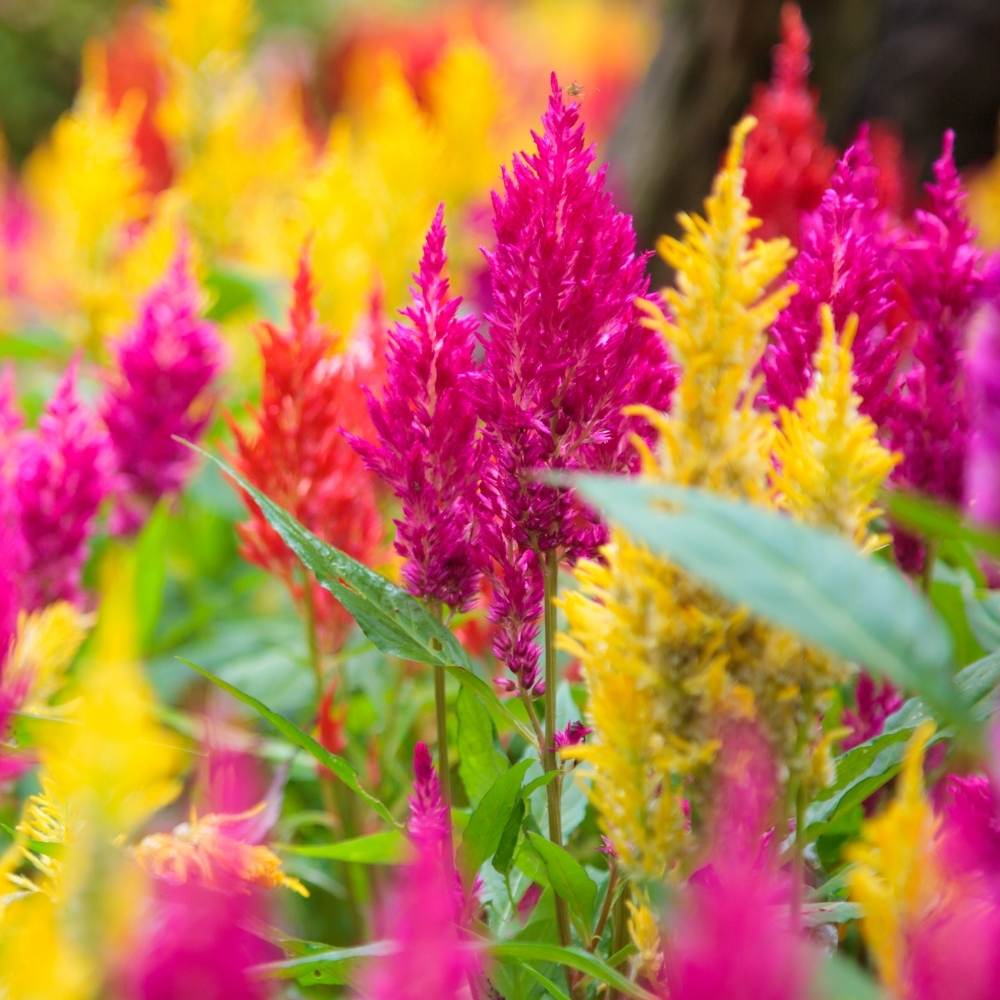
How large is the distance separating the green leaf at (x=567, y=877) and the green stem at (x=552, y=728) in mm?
16

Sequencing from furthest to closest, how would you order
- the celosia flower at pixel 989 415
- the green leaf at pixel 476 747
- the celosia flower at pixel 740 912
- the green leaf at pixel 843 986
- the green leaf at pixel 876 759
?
the green leaf at pixel 476 747 < the green leaf at pixel 876 759 < the celosia flower at pixel 989 415 < the green leaf at pixel 843 986 < the celosia flower at pixel 740 912

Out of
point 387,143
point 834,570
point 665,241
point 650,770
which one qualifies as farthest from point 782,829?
point 387,143

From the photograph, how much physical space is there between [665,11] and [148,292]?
5.33 feet

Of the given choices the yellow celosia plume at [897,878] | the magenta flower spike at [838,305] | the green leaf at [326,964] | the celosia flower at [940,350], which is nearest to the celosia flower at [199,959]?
the green leaf at [326,964]

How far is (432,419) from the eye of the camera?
92 centimetres

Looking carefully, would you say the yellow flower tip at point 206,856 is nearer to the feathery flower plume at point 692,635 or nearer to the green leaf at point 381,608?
the green leaf at point 381,608

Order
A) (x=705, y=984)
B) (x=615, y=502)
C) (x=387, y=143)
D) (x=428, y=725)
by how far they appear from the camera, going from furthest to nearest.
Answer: (x=387, y=143) < (x=428, y=725) < (x=615, y=502) < (x=705, y=984)

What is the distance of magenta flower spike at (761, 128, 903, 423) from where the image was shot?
3.12 ft

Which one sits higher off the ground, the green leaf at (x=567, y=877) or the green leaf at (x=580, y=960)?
the green leaf at (x=567, y=877)

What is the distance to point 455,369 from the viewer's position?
3.02ft

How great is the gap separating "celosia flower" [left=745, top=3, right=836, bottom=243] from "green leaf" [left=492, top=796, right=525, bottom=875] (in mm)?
856

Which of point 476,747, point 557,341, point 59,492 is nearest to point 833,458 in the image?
point 557,341

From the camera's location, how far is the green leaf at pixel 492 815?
0.91 m

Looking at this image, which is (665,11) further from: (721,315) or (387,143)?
(721,315)
